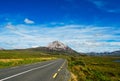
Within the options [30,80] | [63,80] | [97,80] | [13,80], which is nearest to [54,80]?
[63,80]

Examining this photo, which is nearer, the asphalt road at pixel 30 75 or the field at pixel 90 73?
the asphalt road at pixel 30 75

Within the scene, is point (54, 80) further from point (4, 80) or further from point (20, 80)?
point (4, 80)

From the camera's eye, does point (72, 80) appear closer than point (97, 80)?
Yes

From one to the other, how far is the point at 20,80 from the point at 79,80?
16.4ft

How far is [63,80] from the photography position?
1591cm

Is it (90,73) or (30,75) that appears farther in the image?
(90,73)

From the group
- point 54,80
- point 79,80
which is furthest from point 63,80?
point 79,80

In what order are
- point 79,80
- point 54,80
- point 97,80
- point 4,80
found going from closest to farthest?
point 4,80, point 54,80, point 79,80, point 97,80

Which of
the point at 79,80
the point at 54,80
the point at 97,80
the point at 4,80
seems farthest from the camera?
the point at 97,80

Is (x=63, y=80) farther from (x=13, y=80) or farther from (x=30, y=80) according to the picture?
(x=13, y=80)

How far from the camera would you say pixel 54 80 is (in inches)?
623

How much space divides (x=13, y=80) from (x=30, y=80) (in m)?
1.20

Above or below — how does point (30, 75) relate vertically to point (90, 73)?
above

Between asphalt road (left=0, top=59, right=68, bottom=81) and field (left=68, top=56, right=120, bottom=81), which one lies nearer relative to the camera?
asphalt road (left=0, top=59, right=68, bottom=81)
